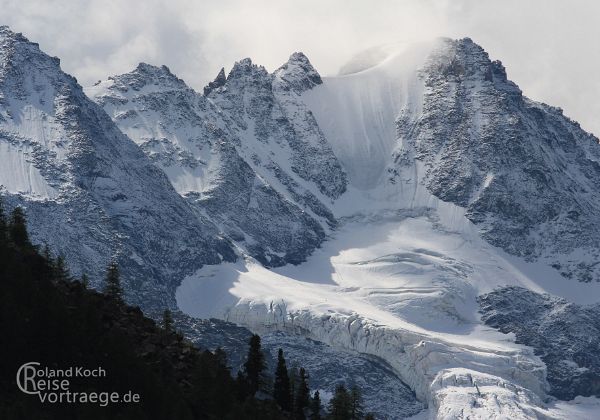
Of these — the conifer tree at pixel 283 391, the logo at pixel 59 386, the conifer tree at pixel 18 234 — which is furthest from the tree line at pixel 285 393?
the logo at pixel 59 386

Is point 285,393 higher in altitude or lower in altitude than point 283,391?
lower

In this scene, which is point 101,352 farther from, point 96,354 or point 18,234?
point 18,234

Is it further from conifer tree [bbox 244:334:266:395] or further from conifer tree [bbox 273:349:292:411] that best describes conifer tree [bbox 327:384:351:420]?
conifer tree [bbox 244:334:266:395]

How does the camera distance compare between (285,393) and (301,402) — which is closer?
(285,393)

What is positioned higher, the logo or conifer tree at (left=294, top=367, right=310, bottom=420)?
conifer tree at (left=294, top=367, right=310, bottom=420)

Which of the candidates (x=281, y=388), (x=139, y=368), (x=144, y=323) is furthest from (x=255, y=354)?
(x=139, y=368)

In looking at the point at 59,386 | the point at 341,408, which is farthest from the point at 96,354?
the point at 341,408

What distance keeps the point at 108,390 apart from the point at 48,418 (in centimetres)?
919

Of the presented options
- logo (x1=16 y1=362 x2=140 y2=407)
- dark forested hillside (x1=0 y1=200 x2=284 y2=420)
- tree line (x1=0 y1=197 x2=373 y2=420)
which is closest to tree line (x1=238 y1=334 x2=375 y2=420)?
tree line (x1=0 y1=197 x2=373 y2=420)

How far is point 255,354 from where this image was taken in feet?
458

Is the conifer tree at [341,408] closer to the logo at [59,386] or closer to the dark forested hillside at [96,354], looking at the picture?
the dark forested hillside at [96,354]

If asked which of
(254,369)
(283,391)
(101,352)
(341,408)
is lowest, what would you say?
(101,352)

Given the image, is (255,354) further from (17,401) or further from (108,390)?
(17,401)

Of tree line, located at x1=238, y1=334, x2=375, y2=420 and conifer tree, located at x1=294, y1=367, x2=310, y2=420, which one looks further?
conifer tree, located at x1=294, y1=367, x2=310, y2=420
